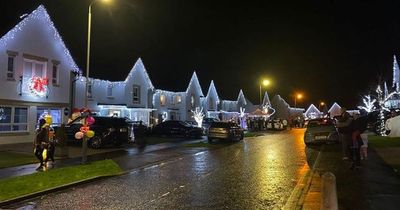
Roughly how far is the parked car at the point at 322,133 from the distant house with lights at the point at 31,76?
1739 centimetres

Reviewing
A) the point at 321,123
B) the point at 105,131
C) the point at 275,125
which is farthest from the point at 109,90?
the point at 275,125

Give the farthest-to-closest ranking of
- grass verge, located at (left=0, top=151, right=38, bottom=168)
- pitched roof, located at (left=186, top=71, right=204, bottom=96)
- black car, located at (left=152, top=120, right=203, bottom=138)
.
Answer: pitched roof, located at (left=186, top=71, right=204, bottom=96)
black car, located at (left=152, top=120, right=203, bottom=138)
grass verge, located at (left=0, top=151, right=38, bottom=168)

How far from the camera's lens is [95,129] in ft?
85.7

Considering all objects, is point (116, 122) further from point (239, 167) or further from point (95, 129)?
point (239, 167)

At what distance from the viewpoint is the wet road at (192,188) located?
1003 cm

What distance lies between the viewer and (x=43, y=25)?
1240 inches

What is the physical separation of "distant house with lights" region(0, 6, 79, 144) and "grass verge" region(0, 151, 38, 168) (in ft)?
23.9

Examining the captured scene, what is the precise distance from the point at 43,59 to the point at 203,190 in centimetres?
2270

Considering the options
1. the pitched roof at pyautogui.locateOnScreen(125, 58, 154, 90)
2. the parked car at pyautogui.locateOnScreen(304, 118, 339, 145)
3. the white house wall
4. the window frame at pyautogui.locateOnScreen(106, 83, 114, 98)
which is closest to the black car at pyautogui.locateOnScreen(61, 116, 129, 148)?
the white house wall

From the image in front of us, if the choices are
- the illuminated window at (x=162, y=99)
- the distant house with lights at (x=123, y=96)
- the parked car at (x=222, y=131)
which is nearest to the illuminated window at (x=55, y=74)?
the distant house with lights at (x=123, y=96)

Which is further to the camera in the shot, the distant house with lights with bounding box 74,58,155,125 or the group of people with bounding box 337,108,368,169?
the distant house with lights with bounding box 74,58,155,125

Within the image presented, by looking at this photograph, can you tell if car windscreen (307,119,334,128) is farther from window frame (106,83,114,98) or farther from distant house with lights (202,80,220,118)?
distant house with lights (202,80,220,118)

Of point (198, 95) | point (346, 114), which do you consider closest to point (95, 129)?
point (346, 114)

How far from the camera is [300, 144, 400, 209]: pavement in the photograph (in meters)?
9.52
